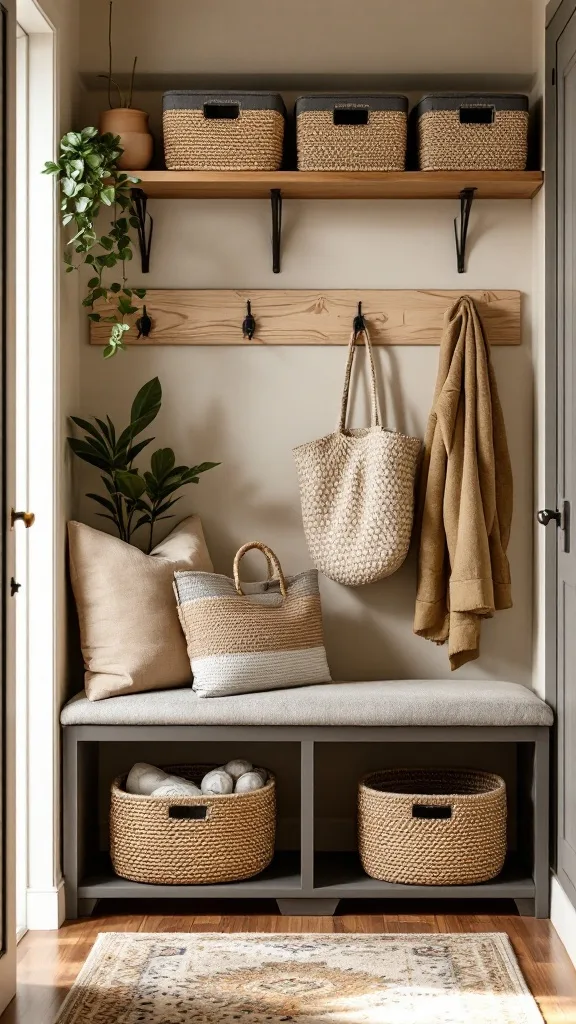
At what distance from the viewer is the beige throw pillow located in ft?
9.23

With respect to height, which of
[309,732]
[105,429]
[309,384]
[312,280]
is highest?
[312,280]

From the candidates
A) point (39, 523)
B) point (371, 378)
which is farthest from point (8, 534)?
point (371, 378)

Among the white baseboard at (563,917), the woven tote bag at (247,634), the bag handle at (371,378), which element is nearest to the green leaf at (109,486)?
the woven tote bag at (247,634)

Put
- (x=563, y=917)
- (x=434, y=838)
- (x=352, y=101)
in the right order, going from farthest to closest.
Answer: (x=352, y=101), (x=434, y=838), (x=563, y=917)

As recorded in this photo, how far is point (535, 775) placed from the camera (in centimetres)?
280

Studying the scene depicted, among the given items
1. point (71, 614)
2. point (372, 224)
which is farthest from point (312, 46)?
point (71, 614)

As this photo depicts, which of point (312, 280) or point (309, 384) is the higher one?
point (312, 280)

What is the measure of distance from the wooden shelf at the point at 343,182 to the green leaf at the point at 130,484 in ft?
2.68

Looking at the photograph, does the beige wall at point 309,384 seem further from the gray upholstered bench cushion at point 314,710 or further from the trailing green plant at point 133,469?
the gray upholstered bench cushion at point 314,710

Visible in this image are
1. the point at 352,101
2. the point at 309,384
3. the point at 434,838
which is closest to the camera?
the point at 434,838

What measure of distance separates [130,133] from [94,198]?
31cm

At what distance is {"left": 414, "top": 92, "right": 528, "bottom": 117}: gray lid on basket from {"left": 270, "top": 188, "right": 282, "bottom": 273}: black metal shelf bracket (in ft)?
1.57

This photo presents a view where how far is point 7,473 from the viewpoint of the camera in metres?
2.31

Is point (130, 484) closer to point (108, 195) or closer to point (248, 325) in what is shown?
point (248, 325)
